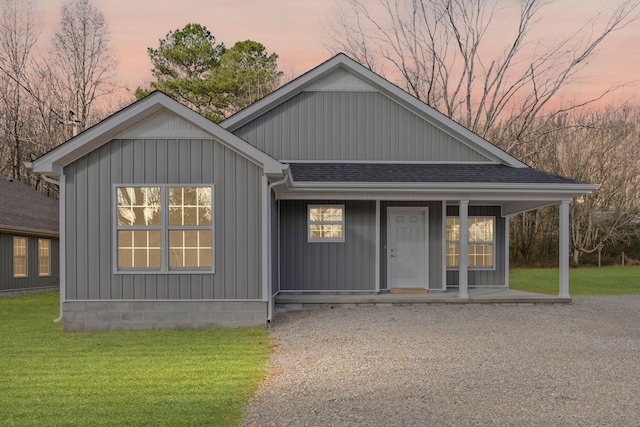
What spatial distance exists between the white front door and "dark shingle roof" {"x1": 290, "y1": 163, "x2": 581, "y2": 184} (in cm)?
110

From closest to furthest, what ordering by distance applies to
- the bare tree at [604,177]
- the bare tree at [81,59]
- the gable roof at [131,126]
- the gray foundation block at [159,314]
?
the gable roof at [131,126] < the gray foundation block at [159,314] < the bare tree at [81,59] < the bare tree at [604,177]

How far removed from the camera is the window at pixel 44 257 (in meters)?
20.9

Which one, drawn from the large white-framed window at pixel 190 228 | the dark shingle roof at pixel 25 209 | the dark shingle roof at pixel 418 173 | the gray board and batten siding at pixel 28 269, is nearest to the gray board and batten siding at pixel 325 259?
the dark shingle roof at pixel 418 173

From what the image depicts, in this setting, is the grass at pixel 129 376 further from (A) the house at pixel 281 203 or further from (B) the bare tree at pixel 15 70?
(B) the bare tree at pixel 15 70

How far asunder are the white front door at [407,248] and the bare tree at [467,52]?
1789 centimetres

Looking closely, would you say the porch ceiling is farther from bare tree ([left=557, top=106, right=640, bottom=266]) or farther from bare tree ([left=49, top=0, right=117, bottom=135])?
bare tree ([left=557, top=106, right=640, bottom=266])

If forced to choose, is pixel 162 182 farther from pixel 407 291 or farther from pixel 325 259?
pixel 407 291

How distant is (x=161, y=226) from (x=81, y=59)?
2457cm

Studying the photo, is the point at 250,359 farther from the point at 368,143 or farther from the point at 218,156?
the point at 368,143

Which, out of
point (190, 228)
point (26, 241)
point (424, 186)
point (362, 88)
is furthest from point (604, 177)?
point (190, 228)

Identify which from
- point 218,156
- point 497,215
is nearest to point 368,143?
point 497,215

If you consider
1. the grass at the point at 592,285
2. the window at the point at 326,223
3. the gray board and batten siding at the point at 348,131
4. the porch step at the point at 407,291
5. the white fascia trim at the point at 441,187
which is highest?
the gray board and batten siding at the point at 348,131

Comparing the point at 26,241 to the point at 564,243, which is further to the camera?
the point at 26,241

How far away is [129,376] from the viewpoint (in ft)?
23.7
